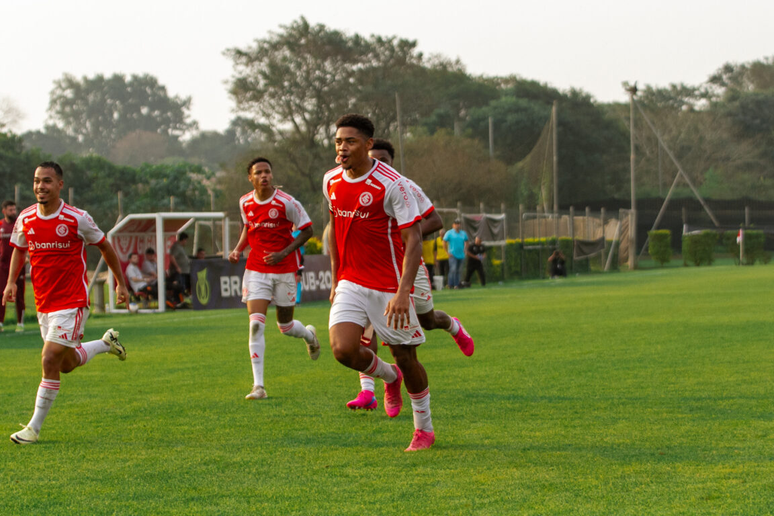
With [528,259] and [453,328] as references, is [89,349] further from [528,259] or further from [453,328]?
[528,259]

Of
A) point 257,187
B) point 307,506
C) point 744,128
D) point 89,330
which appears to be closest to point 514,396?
point 257,187

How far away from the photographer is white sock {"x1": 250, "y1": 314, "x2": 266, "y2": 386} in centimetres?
857

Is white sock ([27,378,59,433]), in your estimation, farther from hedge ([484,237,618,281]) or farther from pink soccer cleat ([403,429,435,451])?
hedge ([484,237,618,281])

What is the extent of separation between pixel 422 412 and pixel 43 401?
2.51m

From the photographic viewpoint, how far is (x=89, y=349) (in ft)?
24.5

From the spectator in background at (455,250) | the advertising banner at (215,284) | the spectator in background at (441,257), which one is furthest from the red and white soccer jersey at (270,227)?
the spectator in background at (455,250)

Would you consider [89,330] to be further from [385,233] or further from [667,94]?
[667,94]

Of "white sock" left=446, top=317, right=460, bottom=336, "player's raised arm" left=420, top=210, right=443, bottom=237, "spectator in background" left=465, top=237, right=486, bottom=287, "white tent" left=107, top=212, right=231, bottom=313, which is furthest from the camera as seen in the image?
"spectator in background" left=465, top=237, right=486, bottom=287

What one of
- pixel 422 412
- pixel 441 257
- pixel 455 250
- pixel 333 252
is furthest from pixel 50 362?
pixel 441 257

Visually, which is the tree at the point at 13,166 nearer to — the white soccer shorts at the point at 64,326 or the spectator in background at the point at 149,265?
the spectator in background at the point at 149,265

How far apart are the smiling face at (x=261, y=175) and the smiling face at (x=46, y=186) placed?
7.45 feet

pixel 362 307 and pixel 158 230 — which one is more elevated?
pixel 158 230

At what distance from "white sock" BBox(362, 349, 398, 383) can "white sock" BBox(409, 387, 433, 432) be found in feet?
1.63

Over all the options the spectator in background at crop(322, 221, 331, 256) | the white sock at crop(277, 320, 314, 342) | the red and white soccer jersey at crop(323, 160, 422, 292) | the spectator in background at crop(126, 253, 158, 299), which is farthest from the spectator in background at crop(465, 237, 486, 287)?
the red and white soccer jersey at crop(323, 160, 422, 292)
